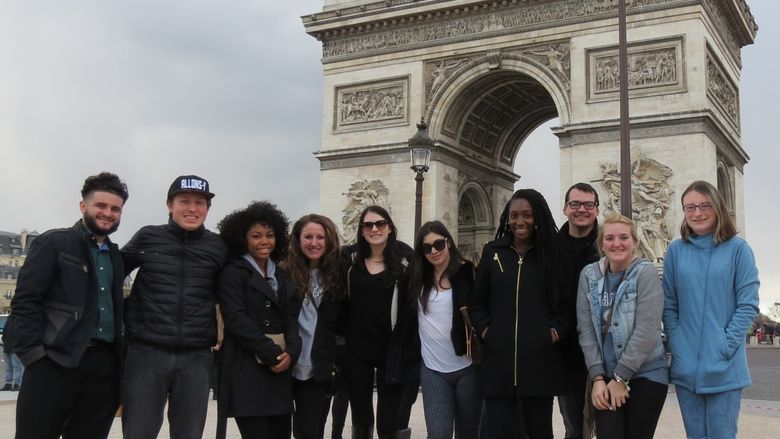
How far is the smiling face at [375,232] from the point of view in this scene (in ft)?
17.4

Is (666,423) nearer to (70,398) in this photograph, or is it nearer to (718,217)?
(718,217)

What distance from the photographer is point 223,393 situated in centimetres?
450

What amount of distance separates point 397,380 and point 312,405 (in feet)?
1.81

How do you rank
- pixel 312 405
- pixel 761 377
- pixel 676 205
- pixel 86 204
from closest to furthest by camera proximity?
pixel 86 204 → pixel 312 405 → pixel 761 377 → pixel 676 205

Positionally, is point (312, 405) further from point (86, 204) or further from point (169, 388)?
point (86, 204)

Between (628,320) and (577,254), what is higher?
(577,254)

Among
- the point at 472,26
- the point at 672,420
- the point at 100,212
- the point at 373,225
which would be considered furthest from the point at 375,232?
the point at 472,26

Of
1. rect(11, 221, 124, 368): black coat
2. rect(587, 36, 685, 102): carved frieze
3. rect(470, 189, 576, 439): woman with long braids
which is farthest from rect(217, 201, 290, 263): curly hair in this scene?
rect(587, 36, 685, 102): carved frieze

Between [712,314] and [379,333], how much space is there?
2.03 metres

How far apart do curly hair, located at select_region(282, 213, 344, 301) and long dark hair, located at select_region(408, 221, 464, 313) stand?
480mm

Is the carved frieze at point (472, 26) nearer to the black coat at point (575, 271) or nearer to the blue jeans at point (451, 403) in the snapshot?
the black coat at point (575, 271)

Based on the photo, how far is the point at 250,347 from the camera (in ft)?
14.6

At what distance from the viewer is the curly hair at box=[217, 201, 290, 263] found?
15.7 ft

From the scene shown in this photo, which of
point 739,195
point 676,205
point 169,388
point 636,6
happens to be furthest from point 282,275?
point 739,195
